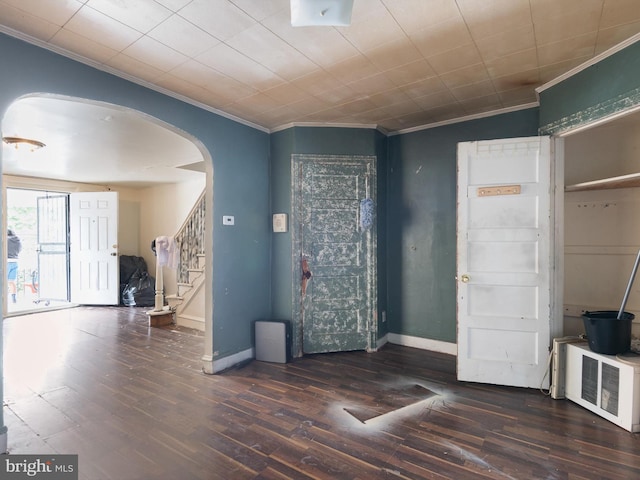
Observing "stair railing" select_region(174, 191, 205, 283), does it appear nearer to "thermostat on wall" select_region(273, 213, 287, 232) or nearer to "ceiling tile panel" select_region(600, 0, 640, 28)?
"thermostat on wall" select_region(273, 213, 287, 232)

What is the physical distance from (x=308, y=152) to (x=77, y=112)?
2.37 m

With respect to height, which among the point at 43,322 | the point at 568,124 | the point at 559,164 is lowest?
the point at 43,322

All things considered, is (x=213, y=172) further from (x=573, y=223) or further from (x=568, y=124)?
(x=573, y=223)

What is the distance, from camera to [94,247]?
6.64m

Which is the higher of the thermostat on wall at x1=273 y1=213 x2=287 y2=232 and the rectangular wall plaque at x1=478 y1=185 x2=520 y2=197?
the rectangular wall plaque at x1=478 y1=185 x2=520 y2=197

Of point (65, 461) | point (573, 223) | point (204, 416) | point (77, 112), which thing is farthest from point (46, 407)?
point (573, 223)

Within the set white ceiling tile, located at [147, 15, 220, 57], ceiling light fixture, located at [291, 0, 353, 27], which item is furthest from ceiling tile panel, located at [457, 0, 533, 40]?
white ceiling tile, located at [147, 15, 220, 57]

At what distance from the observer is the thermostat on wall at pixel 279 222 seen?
3793mm

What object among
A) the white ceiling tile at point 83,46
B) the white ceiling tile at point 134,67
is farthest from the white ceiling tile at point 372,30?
the white ceiling tile at point 83,46

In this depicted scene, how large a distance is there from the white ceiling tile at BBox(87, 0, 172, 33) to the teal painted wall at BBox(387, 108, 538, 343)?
9.57 feet

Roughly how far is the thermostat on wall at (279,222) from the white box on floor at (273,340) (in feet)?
3.45

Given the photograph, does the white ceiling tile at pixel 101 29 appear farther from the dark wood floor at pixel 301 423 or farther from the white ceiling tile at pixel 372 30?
the dark wood floor at pixel 301 423

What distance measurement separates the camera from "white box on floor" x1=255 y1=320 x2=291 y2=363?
3.51m

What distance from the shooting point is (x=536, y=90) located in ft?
9.61
